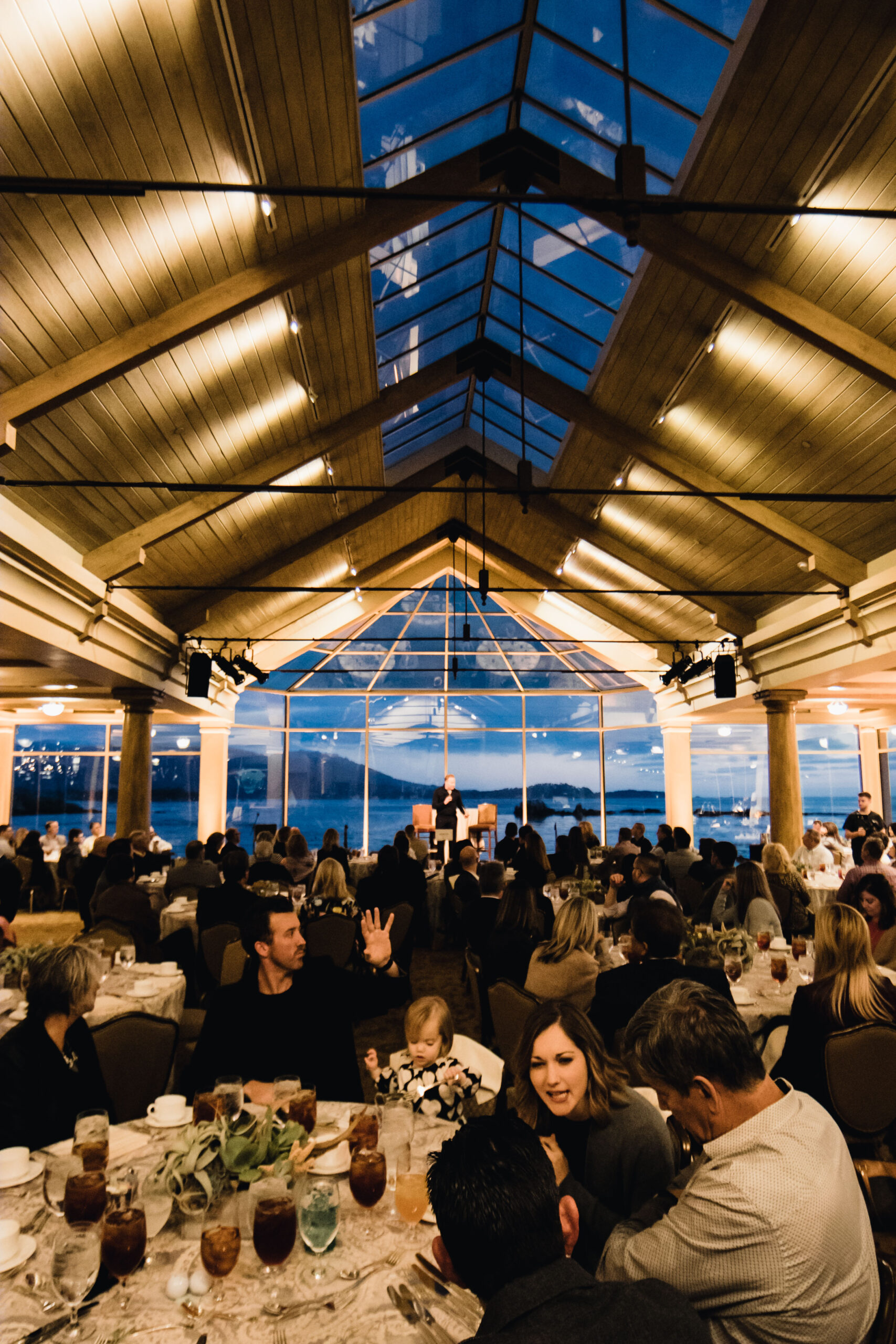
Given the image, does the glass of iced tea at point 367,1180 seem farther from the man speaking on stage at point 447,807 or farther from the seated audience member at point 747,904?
the man speaking on stage at point 447,807

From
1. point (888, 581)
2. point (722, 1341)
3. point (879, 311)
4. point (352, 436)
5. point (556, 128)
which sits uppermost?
point (556, 128)

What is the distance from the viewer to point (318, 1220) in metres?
1.84

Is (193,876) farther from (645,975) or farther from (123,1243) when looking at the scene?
(123,1243)

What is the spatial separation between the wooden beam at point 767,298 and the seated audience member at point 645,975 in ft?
14.4

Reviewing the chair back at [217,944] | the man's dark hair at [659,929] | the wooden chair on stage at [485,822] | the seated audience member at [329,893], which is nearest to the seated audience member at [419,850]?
the wooden chair on stage at [485,822]

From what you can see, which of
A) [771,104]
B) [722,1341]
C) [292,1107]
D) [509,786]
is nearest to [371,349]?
[771,104]

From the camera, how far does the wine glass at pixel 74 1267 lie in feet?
5.31

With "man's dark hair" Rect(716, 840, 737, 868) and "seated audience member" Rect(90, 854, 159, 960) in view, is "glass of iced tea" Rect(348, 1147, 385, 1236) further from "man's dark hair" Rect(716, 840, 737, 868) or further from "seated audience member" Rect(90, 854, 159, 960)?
"man's dark hair" Rect(716, 840, 737, 868)

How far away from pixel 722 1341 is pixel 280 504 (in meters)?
10.1

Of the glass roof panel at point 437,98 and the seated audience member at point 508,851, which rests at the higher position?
the glass roof panel at point 437,98

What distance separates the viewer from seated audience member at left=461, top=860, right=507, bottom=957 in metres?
6.98

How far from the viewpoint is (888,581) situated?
326 inches

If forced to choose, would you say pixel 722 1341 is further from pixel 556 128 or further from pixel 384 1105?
pixel 556 128

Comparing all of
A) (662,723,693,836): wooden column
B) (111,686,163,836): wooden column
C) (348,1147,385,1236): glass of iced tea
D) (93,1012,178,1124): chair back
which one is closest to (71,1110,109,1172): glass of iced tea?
(348,1147,385,1236): glass of iced tea
